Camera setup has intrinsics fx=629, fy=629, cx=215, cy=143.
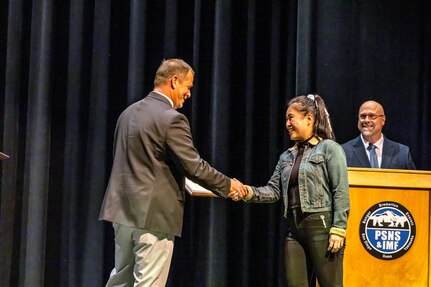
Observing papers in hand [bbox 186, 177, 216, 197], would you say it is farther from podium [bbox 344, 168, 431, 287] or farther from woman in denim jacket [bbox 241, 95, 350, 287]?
podium [bbox 344, 168, 431, 287]

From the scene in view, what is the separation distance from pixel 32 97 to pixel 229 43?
4.52 feet

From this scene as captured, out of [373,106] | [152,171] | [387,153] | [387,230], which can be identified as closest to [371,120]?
[373,106]

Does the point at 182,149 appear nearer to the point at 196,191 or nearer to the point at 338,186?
the point at 196,191

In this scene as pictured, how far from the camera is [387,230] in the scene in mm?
3295

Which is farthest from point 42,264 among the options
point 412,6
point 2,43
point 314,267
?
point 412,6

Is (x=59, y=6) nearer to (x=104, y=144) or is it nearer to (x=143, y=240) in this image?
(x=104, y=144)

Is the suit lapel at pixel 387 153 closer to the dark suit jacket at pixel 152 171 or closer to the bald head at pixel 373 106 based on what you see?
the bald head at pixel 373 106

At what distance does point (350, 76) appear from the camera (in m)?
4.76

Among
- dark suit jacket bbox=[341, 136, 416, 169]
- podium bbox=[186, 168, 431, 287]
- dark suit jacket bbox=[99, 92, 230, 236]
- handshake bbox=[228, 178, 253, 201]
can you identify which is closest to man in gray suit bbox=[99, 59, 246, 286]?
dark suit jacket bbox=[99, 92, 230, 236]

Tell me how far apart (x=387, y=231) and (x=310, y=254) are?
0.51m

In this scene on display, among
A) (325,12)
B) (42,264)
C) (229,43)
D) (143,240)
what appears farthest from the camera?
(325,12)

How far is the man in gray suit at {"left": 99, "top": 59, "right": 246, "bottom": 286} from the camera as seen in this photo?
286 centimetres

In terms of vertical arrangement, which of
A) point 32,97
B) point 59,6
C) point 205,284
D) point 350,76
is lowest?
point 205,284

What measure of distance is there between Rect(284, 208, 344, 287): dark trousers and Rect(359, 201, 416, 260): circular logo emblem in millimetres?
304
